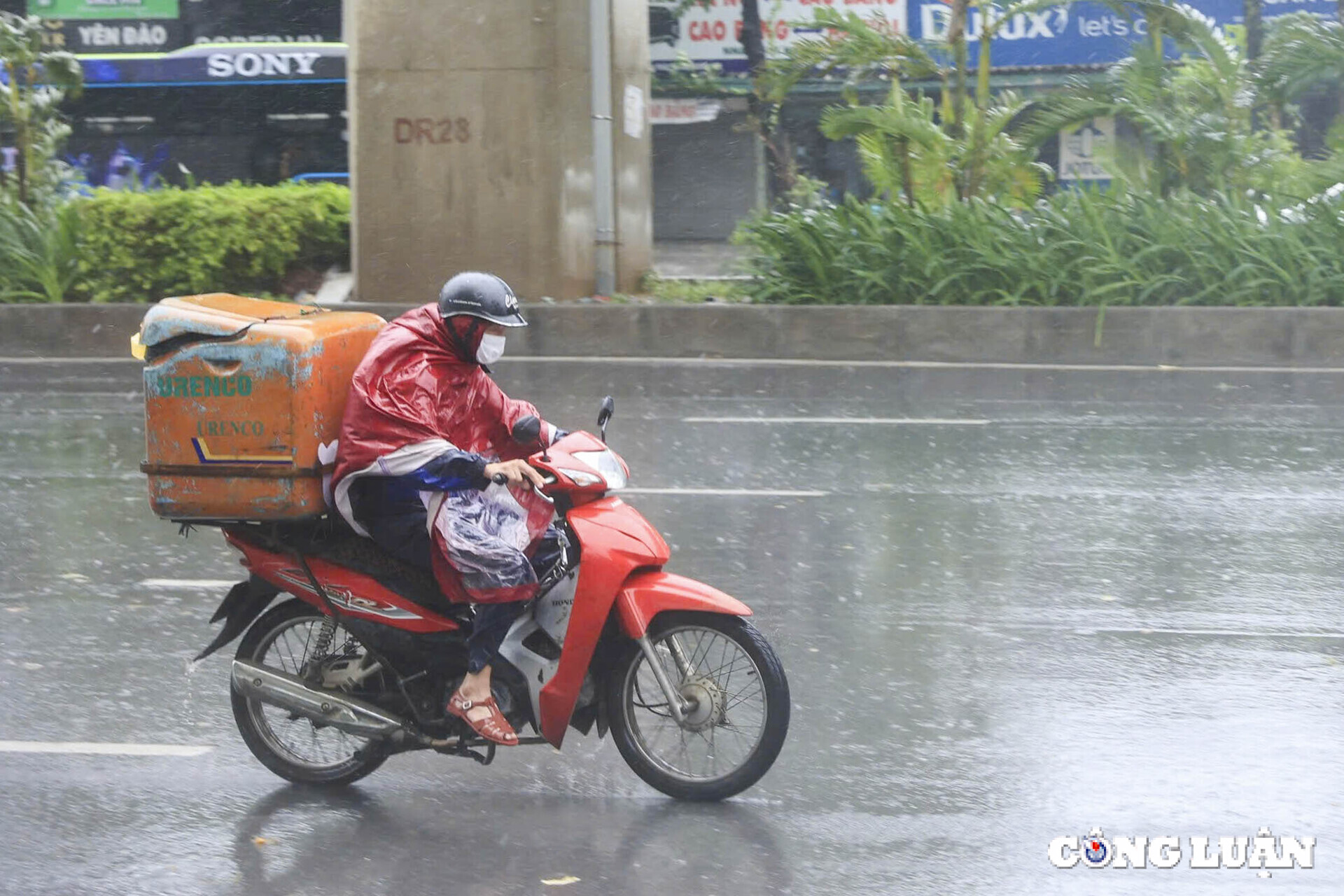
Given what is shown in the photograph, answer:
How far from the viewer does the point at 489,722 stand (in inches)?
186

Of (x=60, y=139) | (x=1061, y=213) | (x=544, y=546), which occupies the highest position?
(x=60, y=139)

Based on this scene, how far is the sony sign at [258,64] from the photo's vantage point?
81.7ft

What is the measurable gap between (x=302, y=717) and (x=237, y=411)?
40.0 inches

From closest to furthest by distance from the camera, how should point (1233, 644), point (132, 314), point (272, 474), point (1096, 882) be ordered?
point (1096, 882)
point (272, 474)
point (1233, 644)
point (132, 314)

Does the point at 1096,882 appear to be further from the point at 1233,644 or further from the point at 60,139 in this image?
the point at 60,139

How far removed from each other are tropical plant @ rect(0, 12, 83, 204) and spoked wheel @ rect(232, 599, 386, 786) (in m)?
15.2

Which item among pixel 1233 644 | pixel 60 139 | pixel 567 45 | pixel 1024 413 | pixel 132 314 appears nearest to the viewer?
pixel 1233 644

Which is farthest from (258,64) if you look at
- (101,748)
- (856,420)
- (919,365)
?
(101,748)

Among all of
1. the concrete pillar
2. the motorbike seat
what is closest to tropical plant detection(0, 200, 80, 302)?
the concrete pillar

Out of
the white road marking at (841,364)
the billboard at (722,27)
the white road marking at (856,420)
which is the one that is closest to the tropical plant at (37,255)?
the white road marking at (841,364)

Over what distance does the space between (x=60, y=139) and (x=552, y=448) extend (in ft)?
54.1

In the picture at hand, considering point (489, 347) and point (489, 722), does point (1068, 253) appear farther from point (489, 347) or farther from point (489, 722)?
point (489, 722)

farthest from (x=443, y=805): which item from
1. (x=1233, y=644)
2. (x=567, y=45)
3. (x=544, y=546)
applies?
(x=567, y=45)

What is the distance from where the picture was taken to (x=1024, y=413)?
1224cm
